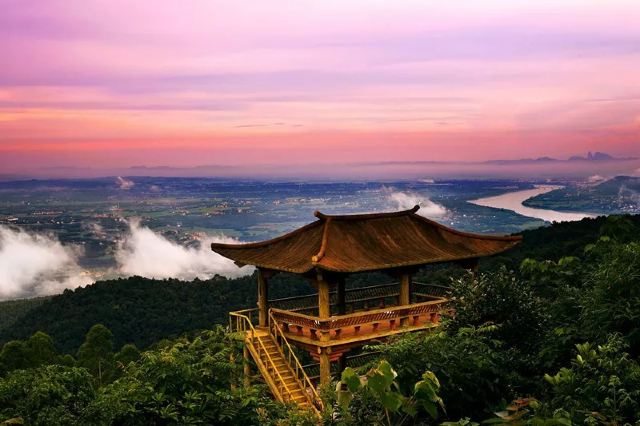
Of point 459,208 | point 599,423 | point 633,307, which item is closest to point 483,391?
point 633,307

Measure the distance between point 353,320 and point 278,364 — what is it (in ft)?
8.38

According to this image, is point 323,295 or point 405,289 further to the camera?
point 405,289

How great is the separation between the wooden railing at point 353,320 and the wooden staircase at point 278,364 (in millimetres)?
489

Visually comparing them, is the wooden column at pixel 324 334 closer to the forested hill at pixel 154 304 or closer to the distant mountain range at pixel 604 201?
the forested hill at pixel 154 304

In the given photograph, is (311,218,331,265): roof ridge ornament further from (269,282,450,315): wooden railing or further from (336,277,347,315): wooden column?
(269,282,450,315): wooden railing

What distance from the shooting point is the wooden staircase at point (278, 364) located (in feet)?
67.8

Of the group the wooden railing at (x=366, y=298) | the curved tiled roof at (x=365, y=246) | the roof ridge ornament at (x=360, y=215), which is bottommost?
the wooden railing at (x=366, y=298)

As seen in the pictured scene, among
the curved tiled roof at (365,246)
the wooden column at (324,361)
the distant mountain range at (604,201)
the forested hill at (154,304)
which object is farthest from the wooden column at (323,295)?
the distant mountain range at (604,201)

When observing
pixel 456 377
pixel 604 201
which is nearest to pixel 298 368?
pixel 456 377

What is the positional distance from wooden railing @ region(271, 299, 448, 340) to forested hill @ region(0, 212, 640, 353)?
35954mm

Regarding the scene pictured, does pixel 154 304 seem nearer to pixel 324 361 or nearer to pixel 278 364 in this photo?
pixel 278 364

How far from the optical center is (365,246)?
22594mm

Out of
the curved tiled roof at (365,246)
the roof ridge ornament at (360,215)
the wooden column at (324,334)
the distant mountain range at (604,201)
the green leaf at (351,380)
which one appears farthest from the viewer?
the distant mountain range at (604,201)

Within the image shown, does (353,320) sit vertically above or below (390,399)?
below
